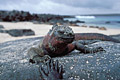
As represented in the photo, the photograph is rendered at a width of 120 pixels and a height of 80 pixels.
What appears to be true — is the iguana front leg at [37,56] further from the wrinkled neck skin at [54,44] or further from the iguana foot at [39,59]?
the wrinkled neck skin at [54,44]

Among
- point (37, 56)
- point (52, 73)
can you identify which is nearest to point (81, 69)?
point (52, 73)

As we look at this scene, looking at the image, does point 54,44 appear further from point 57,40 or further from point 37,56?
point 37,56

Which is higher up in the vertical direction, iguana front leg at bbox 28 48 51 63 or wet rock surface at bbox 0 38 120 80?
iguana front leg at bbox 28 48 51 63

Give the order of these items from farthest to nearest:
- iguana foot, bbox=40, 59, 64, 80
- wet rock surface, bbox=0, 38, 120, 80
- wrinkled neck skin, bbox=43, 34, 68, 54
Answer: wrinkled neck skin, bbox=43, 34, 68, 54, wet rock surface, bbox=0, 38, 120, 80, iguana foot, bbox=40, 59, 64, 80

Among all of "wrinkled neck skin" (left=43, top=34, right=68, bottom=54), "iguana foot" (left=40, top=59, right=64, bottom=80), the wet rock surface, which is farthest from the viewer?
"wrinkled neck skin" (left=43, top=34, right=68, bottom=54)

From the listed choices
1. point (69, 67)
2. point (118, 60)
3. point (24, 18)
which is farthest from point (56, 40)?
point (24, 18)

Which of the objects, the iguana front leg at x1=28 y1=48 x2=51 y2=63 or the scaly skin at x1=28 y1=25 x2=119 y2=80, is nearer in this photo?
the scaly skin at x1=28 y1=25 x2=119 y2=80

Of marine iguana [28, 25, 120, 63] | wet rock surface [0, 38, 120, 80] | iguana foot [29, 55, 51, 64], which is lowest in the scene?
wet rock surface [0, 38, 120, 80]

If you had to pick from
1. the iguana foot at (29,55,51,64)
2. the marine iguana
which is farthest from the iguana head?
the iguana foot at (29,55,51,64)

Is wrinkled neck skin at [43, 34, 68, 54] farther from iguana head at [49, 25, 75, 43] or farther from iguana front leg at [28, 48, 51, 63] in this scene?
iguana front leg at [28, 48, 51, 63]
